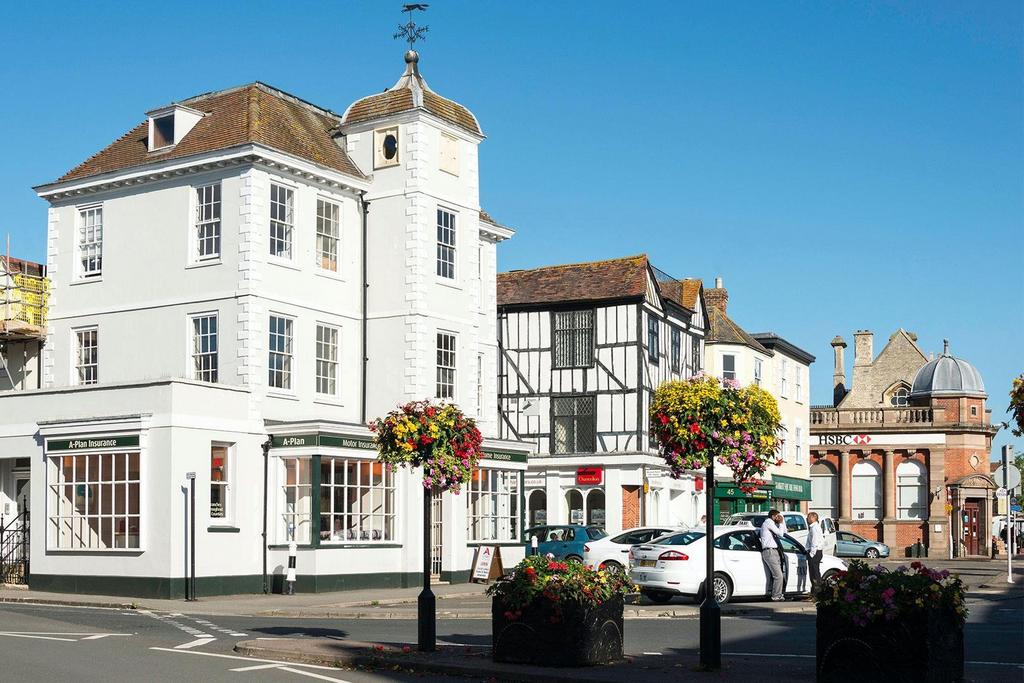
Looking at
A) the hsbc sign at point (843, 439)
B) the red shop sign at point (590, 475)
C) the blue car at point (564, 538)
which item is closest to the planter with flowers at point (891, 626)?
the blue car at point (564, 538)

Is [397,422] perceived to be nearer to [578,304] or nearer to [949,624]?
[949,624]

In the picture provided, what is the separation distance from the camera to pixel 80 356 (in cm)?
3291

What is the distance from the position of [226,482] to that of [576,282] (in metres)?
21.4

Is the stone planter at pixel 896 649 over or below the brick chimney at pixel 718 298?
below

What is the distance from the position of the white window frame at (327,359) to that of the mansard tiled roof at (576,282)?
15.8 m

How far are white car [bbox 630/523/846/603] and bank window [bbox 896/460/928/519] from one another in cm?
4262

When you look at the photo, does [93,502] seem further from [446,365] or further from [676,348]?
[676,348]

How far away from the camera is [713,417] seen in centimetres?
1565

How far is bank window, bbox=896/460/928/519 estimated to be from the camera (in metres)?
65.8

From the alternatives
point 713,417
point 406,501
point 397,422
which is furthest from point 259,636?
point 406,501

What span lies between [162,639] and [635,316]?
98.0 feet

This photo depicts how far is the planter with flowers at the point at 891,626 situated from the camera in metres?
12.4

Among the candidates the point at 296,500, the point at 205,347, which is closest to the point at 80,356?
the point at 205,347

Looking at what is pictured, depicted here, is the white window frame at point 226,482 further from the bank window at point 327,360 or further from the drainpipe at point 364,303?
the drainpipe at point 364,303
